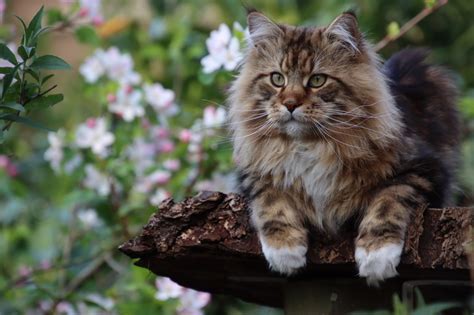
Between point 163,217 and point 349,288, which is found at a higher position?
point 163,217

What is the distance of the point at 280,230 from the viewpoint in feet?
9.11

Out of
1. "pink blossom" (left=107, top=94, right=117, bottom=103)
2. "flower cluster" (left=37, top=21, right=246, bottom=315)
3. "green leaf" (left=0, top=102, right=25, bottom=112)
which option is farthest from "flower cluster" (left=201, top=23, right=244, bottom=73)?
"green leaf" (left=0, top=102, right=25, bottom=112)

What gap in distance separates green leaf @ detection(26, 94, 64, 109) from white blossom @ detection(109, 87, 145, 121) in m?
1.49

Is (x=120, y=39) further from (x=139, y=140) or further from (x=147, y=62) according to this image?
(x=139, y=140)

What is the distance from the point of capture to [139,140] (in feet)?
14.8

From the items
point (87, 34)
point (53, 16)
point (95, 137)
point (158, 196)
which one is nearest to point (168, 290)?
point (158, 196)

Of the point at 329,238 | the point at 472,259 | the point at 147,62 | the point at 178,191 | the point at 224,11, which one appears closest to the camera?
the point at 472,259

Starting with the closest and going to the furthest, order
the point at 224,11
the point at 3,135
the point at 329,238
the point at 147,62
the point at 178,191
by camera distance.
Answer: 1. the point at 3,135
2. the point at 329,238
3. the point at 178,191
4. the point at 147,62
5. the point at 224,11

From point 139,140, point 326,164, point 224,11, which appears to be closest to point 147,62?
point 224,11

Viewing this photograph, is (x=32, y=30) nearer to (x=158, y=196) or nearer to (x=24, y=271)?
(x=158, y=196)

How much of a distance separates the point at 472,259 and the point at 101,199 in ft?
7.78

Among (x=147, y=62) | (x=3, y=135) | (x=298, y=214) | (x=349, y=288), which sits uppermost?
(x=147, y=62)

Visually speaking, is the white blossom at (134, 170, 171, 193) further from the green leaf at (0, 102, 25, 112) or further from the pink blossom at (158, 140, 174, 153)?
the green leaf at (0, 102, 25, 112)

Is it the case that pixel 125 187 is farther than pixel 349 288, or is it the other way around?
pixel 125 187
